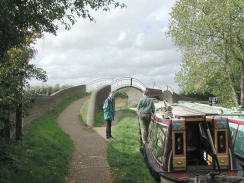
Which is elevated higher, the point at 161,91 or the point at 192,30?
the point at 192,30

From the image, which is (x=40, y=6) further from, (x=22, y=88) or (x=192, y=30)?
(x=192, y=30)

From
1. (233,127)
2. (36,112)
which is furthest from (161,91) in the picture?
(233,127)

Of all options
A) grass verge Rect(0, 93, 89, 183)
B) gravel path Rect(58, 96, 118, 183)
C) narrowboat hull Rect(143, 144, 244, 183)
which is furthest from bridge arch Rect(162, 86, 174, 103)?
narrowboat hull Rect(143, 144, 244, 183)

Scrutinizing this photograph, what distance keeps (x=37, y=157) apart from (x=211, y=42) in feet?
46.7

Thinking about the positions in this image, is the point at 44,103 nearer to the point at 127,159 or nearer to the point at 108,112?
the point at 108,112

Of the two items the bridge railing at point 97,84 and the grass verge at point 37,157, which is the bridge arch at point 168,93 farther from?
the grass verge at point 37,157

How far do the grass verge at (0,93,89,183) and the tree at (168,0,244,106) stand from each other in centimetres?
1105

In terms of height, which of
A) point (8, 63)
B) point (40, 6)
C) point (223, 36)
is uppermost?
point (223, 36)

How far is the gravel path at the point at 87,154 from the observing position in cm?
714

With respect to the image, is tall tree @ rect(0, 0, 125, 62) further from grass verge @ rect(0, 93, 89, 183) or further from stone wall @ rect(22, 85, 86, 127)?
stone wall @ rect(22, 85, 86, 127)

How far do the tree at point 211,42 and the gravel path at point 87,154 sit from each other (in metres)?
7.03

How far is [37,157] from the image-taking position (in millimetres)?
7801

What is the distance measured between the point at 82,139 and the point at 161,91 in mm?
26310

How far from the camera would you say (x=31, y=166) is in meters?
6.88
